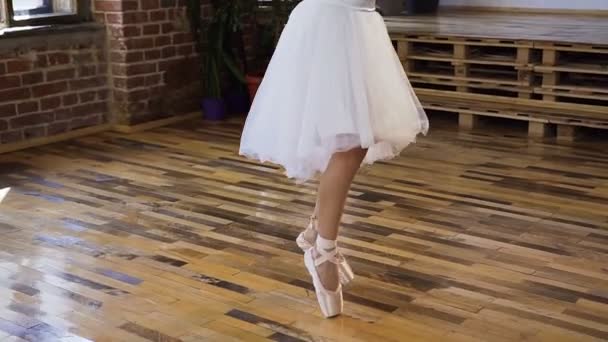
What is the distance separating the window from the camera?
437 cm

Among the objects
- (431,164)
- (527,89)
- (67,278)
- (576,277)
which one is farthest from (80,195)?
(527,89)

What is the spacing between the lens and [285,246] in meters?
3.00

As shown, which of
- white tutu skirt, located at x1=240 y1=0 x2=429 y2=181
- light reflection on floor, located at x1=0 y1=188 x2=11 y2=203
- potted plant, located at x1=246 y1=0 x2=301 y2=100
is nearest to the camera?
white tutu skirt, located at x1=240 y1=0 x2=429 y2=181

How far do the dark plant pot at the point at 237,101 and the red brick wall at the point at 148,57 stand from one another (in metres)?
0.25

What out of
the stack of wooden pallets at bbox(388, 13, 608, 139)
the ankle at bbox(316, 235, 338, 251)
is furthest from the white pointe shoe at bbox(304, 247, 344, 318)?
the stack of wooden pallets at bbox(388, 13, 608, 139)

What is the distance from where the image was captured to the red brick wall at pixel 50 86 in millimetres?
4406

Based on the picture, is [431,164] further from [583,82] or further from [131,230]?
[131,230]

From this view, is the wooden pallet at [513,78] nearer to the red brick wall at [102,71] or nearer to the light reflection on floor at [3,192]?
the red brick wall at [102,71]

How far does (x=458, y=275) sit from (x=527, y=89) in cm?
239

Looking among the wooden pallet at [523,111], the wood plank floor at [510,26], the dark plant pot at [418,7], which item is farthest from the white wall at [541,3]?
the wooden pallet at [523,111]

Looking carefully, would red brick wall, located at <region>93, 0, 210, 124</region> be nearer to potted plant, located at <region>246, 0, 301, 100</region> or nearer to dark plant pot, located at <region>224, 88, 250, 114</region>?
dark plant pot, located at <region>224, 88, 250, 114</region>

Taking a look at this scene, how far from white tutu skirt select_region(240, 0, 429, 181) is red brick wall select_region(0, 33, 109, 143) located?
2.37 m

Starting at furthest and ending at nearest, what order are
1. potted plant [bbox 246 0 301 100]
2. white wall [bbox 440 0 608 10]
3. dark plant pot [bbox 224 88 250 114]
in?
white wall [bbox 440 0 608 10] → dark plant pot [bbox 224 88 250 114] → potted plant [bbox 246 0 301 100]

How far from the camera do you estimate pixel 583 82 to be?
15.7 feet
